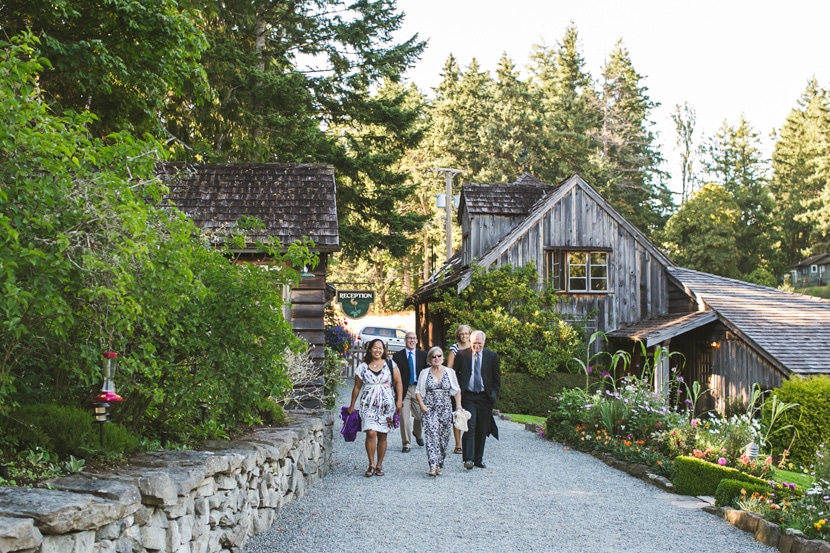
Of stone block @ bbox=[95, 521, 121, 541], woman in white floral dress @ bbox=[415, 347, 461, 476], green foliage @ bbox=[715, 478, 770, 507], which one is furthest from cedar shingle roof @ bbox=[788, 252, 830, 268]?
stone block @ bbox=[95, 521, 121, 541]

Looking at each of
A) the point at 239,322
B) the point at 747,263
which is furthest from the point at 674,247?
the point at 239,322

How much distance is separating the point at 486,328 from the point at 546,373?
2149 millimetres

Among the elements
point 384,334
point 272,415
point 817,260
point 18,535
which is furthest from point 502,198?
point 817,260

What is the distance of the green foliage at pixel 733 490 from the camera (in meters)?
8.76

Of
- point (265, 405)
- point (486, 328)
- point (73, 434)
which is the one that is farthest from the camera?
point (486, 328)

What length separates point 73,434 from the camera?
5652 millimetres

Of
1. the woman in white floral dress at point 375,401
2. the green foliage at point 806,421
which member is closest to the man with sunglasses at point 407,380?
the woman in white floral dress at point 375,401

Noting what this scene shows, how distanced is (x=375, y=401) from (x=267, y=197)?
5.91m

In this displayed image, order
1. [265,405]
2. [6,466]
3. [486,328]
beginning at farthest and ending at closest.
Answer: [486,328] < [265,405] < [6,466]

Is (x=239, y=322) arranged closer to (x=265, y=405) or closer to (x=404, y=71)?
(x=265, y=405)

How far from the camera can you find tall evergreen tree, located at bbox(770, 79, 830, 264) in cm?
5634

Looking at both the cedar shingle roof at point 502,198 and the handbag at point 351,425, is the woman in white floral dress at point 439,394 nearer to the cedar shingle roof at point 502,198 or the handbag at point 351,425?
the handbag at point 351,425

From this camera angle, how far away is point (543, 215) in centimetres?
2534

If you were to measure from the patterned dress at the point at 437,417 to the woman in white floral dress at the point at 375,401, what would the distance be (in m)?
0.48
